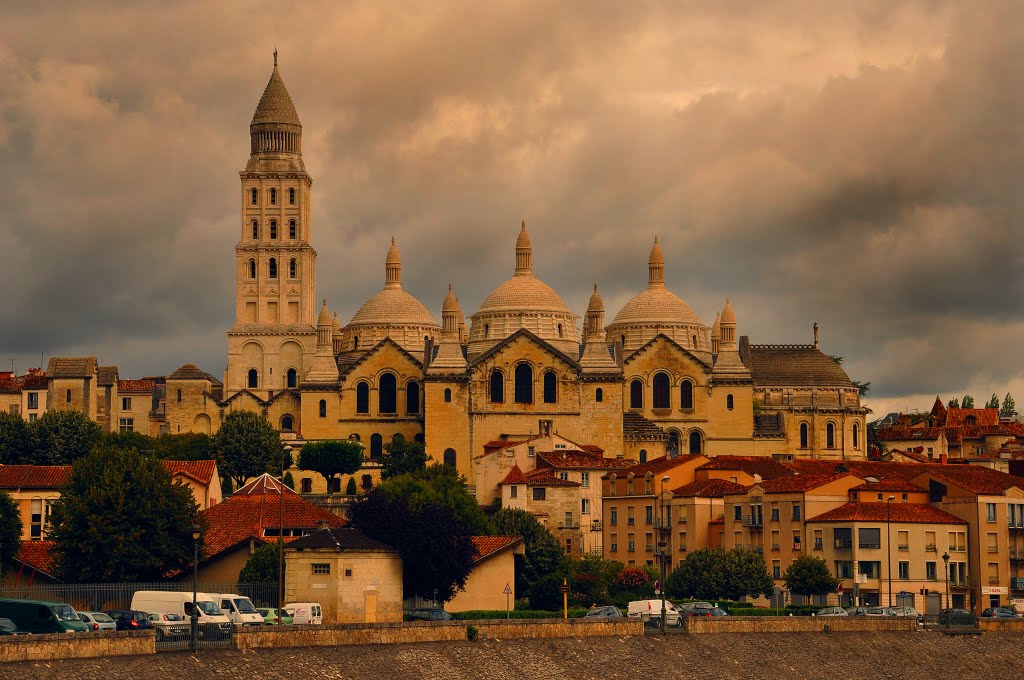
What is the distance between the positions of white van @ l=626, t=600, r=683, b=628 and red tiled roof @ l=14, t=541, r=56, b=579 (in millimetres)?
20386

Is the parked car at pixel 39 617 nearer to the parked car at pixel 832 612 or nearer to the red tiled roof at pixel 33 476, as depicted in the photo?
the parked car at pixel 832 612

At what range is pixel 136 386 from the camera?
152 meters

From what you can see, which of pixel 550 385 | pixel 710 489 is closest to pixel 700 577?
pixel 710 489

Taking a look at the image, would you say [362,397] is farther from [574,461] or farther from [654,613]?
[654,613]

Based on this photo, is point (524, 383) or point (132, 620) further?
point (524, 383)

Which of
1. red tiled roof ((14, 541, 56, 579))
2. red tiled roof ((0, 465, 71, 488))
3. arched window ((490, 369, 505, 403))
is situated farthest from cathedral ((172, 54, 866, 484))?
red tiled roof ((14, 541, 56, 579))

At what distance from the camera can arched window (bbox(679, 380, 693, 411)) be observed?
125688mm

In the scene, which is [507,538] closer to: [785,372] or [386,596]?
[386,596]

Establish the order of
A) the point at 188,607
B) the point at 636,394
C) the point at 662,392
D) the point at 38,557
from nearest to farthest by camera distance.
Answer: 1. the point at 188,607
2. the point at 38,557
3. the point at 662,392
4. the point at 636,394

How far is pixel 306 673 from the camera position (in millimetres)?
47312

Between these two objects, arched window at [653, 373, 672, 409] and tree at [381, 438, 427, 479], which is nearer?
tree at [381, 438, 427, 479]

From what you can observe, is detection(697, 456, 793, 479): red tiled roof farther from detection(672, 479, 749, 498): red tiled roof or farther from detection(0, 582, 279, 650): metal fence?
detection(0, 582, 279, 650): metal fence

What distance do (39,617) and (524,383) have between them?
72.1m

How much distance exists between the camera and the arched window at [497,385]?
119500mm
